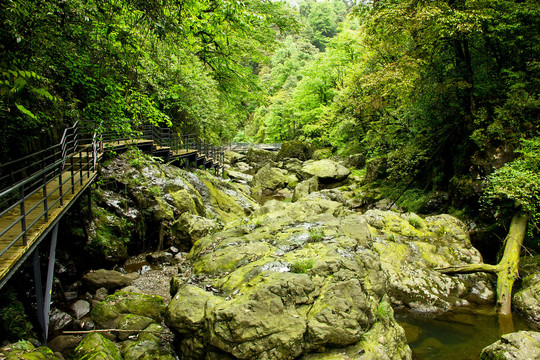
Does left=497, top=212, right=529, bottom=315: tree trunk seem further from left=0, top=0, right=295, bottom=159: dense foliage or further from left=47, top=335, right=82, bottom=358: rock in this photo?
left=47, top=335, right=82, bottom=358: rock

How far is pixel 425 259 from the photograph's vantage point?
25.6ft

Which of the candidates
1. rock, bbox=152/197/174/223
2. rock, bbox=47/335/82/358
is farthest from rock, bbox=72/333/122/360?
rock, bbox=152/197/174/223

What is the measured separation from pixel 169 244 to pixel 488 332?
28.4ft

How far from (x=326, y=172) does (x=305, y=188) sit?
3.17 meters

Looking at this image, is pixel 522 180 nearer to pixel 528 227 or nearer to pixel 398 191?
pixel 528 227

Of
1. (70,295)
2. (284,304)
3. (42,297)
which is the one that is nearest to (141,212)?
(70,295)

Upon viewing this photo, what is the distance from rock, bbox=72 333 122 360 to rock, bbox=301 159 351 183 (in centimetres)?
1665

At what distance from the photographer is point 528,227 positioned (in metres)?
8.08

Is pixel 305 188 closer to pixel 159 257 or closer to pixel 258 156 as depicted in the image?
pixel 159 257

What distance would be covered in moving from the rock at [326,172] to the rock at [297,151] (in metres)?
9.48

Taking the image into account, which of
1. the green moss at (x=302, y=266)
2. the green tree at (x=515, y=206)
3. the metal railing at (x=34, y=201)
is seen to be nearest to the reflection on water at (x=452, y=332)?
the green tree at (x=515, y=206)

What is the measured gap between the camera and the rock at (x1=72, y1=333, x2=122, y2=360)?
148 inches

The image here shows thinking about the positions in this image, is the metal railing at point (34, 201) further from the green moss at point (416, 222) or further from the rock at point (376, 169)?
the rock at point (376, 169)

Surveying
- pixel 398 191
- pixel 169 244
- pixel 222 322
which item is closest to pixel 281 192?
pixel 398 191
